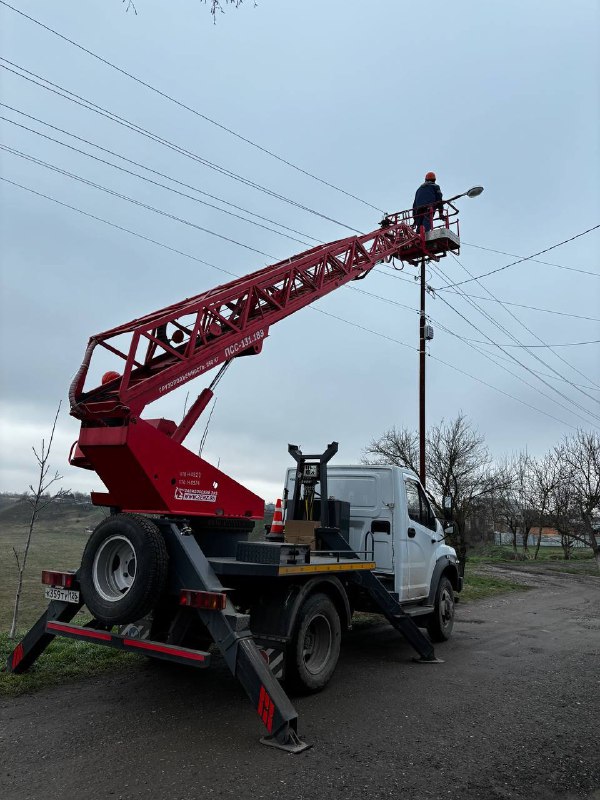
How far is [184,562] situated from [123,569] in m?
0.73

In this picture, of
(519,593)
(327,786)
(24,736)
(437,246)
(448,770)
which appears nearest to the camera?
(327,786)

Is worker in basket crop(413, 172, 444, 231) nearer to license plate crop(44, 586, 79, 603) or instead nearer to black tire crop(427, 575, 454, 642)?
black tire crop(427, 575, 454, 642)

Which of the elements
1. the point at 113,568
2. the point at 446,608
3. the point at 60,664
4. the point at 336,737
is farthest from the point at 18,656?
the point at 446,608

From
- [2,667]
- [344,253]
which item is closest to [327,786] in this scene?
[2,667]

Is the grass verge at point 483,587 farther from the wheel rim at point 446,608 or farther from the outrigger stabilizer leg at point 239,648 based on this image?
the outrigger stabilizer leg at point 239,648

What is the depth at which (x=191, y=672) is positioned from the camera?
22.6 ft

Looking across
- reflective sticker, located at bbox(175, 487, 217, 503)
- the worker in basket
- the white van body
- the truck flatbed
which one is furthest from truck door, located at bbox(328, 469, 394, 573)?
the worker in basket

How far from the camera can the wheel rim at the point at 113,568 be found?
18.2 ft

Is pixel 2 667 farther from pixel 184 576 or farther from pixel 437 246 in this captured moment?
pixel 437 246

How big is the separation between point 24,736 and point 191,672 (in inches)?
93.4

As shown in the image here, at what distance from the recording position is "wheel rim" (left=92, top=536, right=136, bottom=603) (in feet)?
18.2

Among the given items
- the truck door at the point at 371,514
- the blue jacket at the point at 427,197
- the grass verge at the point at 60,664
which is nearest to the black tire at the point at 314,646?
the truck door at the point at 371,514

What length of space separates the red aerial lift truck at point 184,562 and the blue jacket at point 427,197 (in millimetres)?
9569

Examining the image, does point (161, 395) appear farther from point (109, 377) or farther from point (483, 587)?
point (483, 587)
